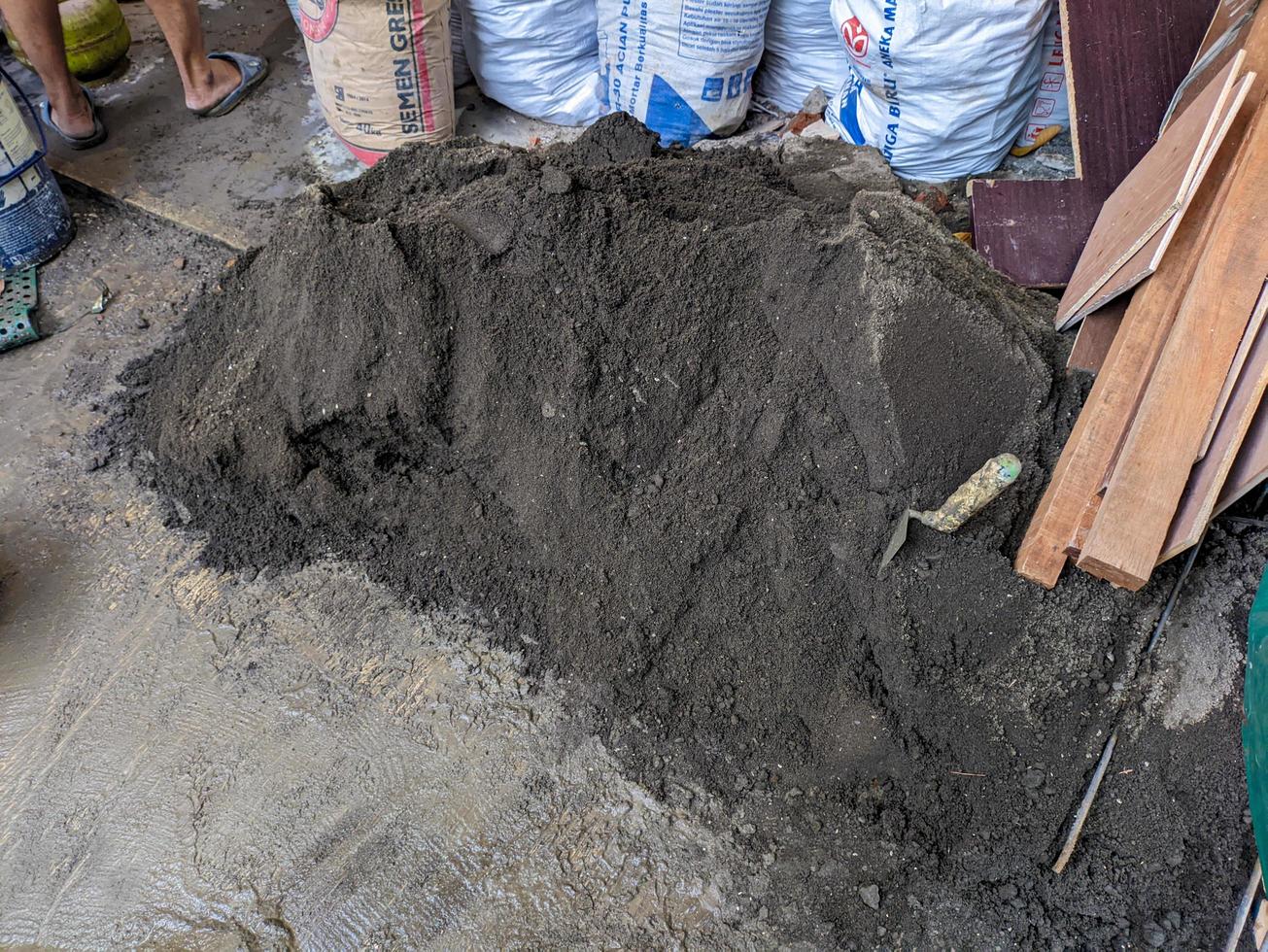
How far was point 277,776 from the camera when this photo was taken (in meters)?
1.96

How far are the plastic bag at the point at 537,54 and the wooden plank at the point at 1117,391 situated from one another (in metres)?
2.28

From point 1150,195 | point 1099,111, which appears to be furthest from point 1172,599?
point 1099,111

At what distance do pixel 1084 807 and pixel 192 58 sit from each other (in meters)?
4.22

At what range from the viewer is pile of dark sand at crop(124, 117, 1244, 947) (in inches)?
73.1

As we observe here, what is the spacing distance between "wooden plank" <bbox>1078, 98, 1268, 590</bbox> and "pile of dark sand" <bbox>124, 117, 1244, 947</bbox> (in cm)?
19

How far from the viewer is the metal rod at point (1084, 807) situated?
1.80 meters

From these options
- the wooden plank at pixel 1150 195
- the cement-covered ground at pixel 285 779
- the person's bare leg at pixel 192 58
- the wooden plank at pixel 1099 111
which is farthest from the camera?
the person's bare leg at pixel 192 58

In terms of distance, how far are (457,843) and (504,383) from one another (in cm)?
114

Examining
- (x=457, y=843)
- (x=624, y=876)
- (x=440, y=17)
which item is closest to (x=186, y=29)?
(x=440, y=17)

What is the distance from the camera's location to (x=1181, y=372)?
190 centimetres

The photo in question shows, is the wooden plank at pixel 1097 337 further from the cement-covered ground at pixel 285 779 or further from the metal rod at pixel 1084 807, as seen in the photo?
the cement-covered ground at pixel 285 779

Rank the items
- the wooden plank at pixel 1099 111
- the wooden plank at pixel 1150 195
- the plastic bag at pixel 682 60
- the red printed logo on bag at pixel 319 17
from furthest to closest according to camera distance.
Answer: the plastic bag at pixel 682 60, the red printed logo on bag at pixel 319 17, the wooden plank at pixel 1099 111, the wooden plank at pixel 1150 195

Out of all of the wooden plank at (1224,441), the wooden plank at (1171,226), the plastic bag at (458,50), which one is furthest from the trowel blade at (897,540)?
the plastic bag at (458,50)

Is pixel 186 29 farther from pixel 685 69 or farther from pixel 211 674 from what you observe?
pixel 211 674
